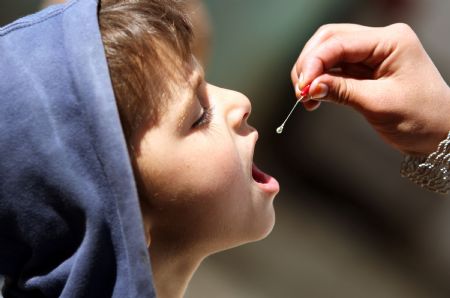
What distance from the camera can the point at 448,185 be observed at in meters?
1.34

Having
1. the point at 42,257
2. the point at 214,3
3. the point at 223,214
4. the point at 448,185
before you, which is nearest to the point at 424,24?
the point at 214,3

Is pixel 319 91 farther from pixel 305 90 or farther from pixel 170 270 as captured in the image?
pixel 170 270

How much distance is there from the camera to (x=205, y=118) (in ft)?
3.63

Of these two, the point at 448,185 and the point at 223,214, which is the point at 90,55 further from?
the point at 448,185

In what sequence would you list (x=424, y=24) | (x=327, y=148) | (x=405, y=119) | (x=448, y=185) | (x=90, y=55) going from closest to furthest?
(x=90, y=55), (x=405, y=119), (x=448, y=185), (x=424, y=24), (x=327, y=148)

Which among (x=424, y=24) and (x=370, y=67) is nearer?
(x=370, y=67)

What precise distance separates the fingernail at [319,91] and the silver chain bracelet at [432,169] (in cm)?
28

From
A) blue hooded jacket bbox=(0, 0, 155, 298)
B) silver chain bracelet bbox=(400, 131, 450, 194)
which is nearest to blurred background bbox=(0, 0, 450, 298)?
silver chain bracelet bbox=(400, 131, 450, 194)

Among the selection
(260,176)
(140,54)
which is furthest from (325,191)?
(140,54)

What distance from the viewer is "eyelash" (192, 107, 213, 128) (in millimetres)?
1088

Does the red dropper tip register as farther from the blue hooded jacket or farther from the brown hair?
the blue hooded jacket

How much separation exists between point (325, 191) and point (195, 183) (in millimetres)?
1982

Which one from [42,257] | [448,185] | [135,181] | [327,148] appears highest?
[135,181]

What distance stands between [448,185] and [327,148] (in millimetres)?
1653
